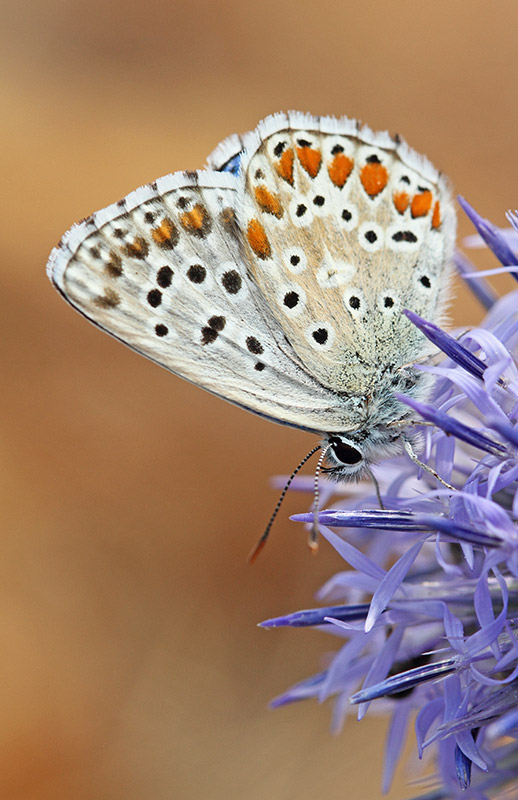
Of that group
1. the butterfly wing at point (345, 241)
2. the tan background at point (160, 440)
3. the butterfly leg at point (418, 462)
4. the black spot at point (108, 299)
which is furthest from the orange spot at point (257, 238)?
the tan background at point (160, 440)

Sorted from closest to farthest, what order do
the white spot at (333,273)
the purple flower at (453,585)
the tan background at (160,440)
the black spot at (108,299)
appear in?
the purple flower at (453,585), the black spot at (108,299), the white spot at (333,273), the tan background at (160,440)

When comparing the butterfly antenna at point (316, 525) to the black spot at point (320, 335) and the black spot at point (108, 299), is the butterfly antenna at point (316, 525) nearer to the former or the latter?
the black spot at point (320, 335)

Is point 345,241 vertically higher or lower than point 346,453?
higher

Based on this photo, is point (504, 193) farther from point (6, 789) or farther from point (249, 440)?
point (6, 789)

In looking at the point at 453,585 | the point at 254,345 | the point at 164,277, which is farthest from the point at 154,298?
the point at 453,585

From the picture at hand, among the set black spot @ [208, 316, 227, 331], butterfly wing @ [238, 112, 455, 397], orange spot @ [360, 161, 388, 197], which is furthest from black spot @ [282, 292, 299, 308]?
orange spot @ [360, 161, 388, 197]

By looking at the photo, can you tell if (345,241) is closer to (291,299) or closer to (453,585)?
(291,299)
